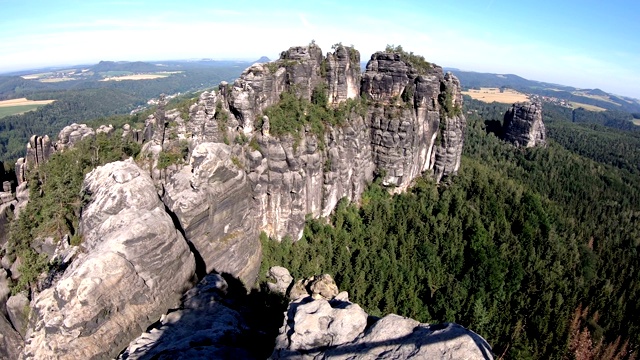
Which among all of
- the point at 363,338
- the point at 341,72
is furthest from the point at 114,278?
the point at 341,72

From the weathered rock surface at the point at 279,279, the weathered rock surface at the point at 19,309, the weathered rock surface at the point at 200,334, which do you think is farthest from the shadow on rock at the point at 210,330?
the weathered rock surface at the point at 19,309

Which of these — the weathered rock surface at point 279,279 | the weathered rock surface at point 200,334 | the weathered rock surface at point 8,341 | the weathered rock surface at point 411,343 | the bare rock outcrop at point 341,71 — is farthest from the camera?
the bare rock outcrop at point 341,71

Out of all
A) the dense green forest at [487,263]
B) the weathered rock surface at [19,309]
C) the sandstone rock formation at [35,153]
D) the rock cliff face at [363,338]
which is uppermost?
the sandstone rock formation at [35,153]

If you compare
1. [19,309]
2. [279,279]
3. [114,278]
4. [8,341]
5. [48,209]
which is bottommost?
[8,341]

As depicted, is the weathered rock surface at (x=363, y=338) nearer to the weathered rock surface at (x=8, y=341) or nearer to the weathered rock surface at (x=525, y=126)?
the weathered rock surface at (x=8, y=341)

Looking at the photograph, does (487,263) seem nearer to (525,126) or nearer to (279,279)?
(279,279)

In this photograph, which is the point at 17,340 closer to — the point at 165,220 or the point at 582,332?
the point at 165,220
